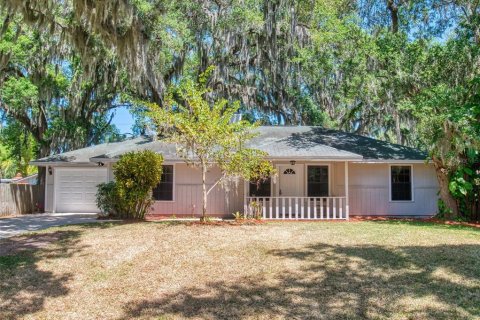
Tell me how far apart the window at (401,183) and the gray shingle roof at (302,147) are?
577 millimetres

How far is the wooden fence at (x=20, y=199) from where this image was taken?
53.7ft

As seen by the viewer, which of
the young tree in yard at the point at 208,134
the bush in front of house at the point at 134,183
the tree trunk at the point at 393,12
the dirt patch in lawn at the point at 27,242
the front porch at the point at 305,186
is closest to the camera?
the dirt patch in lawn at the point at 27,242

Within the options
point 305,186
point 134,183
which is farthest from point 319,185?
point 134,183

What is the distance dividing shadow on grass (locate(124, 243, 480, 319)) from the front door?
762 centimetres

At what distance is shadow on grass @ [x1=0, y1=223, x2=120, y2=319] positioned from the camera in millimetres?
5710

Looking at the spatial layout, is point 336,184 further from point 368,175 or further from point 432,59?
point 432,59

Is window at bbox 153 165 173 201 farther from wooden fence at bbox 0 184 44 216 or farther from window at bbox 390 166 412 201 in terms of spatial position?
window at bbox 390 166 412 201

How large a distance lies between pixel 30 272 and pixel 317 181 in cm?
1062

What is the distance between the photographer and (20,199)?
17.5 metres

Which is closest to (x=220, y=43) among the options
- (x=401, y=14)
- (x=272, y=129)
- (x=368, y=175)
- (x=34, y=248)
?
(x=272, y=129)

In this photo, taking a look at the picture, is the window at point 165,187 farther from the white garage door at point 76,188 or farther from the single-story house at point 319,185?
the white garage door at point 76,188

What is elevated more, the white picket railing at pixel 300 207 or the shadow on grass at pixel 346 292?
the white picket railing at pixel 300 207

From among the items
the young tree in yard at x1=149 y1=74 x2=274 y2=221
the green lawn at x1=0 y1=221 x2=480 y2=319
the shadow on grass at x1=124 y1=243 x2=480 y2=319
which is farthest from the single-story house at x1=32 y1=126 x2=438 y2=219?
the shadow on grass at x1=124 y1=243 x2=480 y2=319

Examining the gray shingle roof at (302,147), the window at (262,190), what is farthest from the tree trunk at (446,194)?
the window at (262,190)
